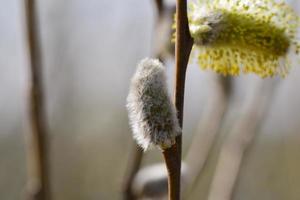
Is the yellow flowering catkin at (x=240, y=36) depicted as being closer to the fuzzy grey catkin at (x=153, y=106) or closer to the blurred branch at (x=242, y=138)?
the fuzzy grey catkin at (x=153, y=106)

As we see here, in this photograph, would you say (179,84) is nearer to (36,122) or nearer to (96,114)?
(36,122)

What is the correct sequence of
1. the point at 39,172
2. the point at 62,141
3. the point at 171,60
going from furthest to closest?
the point at 62,141
the point at 171,60
the point at 39,172

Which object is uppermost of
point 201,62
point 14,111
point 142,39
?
point 201,62

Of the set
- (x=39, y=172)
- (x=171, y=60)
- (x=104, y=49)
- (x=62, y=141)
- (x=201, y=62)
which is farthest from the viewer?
(x=104, y=49)

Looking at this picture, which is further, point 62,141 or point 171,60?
point 62,141

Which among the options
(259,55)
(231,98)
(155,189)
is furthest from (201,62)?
(231,98)

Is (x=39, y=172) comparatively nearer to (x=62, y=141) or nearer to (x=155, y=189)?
(x=155, y=189)

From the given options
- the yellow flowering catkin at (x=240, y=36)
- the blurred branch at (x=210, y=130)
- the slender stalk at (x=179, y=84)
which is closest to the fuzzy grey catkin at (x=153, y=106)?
the slender stalk at (x=179, y=84)
